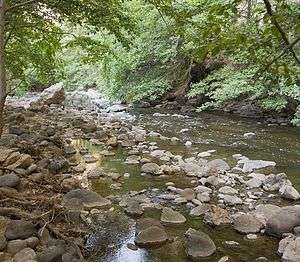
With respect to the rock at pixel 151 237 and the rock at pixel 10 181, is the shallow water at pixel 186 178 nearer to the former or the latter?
the rock at pixel 151 237

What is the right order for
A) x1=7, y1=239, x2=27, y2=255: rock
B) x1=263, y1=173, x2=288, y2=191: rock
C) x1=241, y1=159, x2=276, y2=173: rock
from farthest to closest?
1. x1=241, y1=159, x2=276, y2=173: rock
2. x1=263, y1=173, x2=288, y2=191: rock
3. x1=7, y1=239, x2=27, y2=255: rock

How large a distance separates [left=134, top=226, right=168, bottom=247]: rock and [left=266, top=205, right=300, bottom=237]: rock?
124 centimetres

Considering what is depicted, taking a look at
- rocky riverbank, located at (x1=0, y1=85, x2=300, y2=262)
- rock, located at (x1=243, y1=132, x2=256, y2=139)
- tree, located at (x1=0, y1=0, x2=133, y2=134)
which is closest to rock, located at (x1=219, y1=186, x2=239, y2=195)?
rocky riverbank, located at (x1=0, y1=85, x2=300, y2=262)

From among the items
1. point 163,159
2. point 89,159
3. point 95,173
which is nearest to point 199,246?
point 95,173

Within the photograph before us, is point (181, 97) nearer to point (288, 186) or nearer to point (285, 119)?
point (285, 119)

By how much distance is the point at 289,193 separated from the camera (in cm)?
579

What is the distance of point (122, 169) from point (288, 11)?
228 inches

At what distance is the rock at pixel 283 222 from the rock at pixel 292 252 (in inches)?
17.7

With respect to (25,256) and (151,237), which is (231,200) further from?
(25,256)

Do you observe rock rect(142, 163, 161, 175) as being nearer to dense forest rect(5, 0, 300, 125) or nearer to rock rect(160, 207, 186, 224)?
rock rect(160, 207, 186, 224)

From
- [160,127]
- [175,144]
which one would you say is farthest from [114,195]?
[160,127]

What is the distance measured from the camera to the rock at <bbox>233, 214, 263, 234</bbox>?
470 centimetres

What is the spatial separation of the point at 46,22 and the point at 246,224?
5145 millimetres

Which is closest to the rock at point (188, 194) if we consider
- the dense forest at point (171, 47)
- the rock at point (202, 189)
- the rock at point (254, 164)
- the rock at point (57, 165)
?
the rock at point (202, 189)
